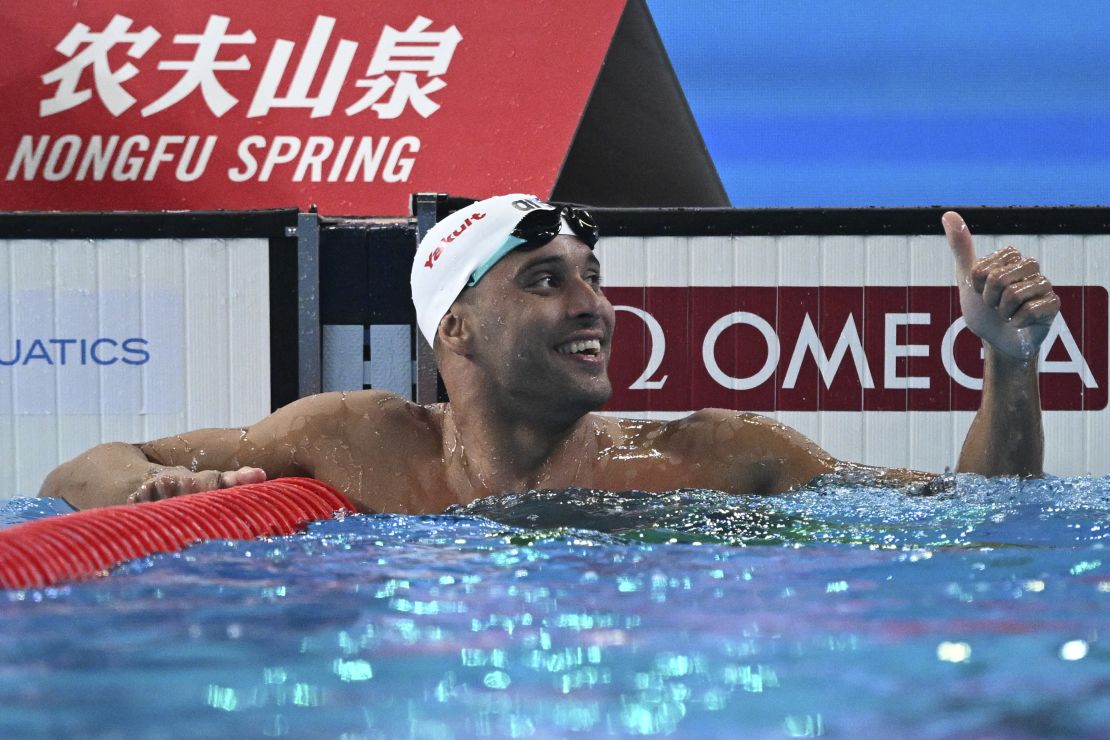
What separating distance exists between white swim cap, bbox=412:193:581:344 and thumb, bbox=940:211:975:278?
103 cm

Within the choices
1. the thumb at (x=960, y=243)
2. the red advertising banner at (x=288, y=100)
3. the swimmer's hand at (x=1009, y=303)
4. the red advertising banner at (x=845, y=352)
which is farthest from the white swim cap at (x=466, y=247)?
the red advertising banner at (x=288, y=100)

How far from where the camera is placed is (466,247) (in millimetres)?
3381

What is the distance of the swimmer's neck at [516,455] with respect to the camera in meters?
3.36

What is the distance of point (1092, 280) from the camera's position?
212 inches

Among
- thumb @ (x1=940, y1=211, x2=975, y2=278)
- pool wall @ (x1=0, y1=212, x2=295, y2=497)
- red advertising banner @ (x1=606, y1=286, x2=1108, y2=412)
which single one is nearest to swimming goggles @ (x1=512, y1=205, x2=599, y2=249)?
thumb @ (x1=940, y1=211, x2=975, y2=278)

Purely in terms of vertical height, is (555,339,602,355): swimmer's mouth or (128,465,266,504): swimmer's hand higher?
(555,339,602,355): swimmer's mouth

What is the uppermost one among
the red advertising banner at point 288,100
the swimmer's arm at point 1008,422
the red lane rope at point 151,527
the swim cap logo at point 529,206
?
the red advertising banner at point 288,100

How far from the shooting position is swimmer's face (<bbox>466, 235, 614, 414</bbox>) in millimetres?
3176

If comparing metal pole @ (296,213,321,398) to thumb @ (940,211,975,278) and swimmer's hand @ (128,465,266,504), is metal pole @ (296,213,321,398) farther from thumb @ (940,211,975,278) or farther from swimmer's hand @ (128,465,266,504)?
thumb @ (940,211,975,278)

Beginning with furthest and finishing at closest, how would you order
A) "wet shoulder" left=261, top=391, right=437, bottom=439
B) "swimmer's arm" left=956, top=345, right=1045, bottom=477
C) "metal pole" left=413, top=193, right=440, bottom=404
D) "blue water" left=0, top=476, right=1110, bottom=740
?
"metal pole" left=413, top=193, right=440, bottom=404 → "wet shoulder" left=261, top=391, right=437, bottom=439 → "swimmer's arm" left=956, top=345, right=1045, bottom=477 → "blue water" left=0, top=476, right=1110, bottom=740

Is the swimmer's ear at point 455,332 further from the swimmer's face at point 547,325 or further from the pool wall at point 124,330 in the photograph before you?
the pool wall at point 124,330

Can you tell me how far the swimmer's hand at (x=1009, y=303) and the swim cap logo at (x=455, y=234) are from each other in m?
1.35

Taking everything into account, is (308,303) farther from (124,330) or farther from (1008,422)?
(1008,422)

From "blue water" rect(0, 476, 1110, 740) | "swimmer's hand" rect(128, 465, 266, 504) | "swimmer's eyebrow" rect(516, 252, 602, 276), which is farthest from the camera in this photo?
"swimmer's eyebrow" rect(516, 252, 602, 276)
